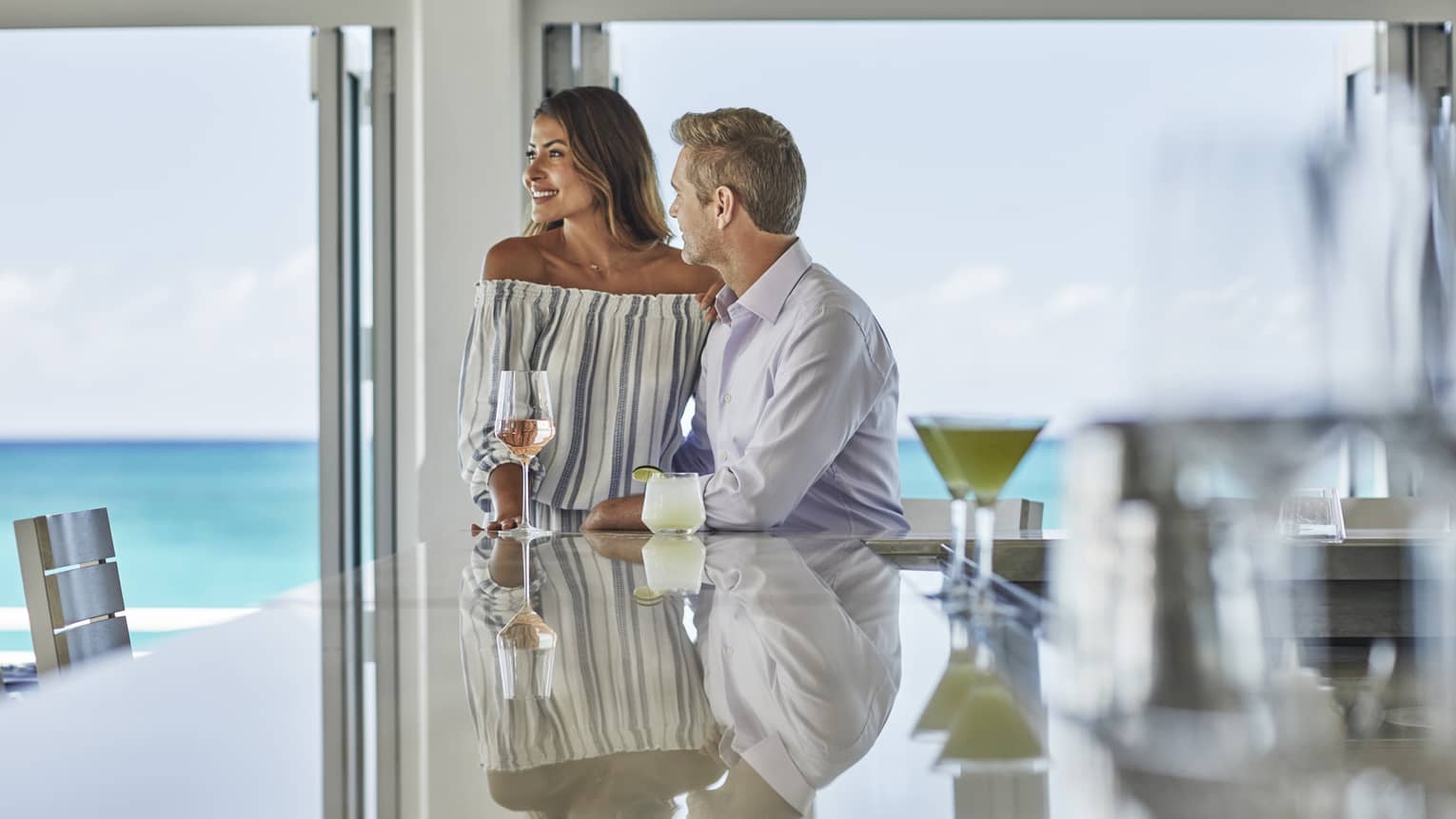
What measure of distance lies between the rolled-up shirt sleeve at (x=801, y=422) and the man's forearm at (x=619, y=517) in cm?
12

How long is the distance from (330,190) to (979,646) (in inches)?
154

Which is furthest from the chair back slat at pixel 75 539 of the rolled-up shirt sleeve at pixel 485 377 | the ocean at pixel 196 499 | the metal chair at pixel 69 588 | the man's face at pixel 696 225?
the ocean at pixel 196 499

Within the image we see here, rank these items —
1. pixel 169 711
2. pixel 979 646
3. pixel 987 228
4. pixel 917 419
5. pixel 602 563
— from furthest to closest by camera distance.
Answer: pixel 987 228, pixel 602 563, pixel 917 419, pixel 979 646, pixel 169 711

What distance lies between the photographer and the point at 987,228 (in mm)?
17016

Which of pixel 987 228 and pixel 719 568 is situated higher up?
pixel 987 228

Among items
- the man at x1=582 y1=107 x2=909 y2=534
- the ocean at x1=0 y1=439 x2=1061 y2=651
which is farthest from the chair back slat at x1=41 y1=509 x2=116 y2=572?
the ocean at x1=0 y1=439 x2=1061 y2=651

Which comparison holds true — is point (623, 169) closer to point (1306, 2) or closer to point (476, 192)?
point (476, 192)

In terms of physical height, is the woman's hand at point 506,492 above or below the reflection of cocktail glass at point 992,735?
above

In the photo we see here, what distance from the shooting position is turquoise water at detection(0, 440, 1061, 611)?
55.6 feet

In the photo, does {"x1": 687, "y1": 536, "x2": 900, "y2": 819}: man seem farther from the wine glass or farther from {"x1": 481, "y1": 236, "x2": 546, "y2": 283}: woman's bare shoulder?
{"x1": 481, "y1": 236, "x2": 546, "y2": 283}: woman's bare shoulder

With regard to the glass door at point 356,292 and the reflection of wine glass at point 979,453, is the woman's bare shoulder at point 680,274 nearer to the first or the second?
the reflection of wine glass at point 979,453

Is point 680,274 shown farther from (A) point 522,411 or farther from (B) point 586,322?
(A) point 522,411

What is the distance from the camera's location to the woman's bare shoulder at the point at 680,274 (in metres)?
2.29

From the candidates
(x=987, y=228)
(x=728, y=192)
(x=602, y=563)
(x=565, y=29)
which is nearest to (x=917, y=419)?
(x=602, y=563)
